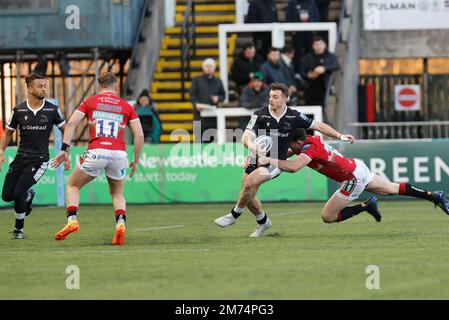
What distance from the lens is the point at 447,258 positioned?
13609 mm

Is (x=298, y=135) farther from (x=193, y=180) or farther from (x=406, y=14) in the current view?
(x=406, y=14)

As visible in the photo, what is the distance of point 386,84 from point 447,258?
22293mm

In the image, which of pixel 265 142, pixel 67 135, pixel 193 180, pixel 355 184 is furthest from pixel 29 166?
pixel 193 180

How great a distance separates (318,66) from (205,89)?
2.41 metres

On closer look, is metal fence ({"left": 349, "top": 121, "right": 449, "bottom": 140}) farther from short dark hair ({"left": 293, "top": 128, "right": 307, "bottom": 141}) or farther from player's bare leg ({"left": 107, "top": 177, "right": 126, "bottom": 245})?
player's bare leg ({"left": 107, "top": 177, "right": 126, "bottom": 245})

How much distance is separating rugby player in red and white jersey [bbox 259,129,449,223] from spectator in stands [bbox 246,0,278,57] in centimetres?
1355

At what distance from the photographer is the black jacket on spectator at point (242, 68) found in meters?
29.4

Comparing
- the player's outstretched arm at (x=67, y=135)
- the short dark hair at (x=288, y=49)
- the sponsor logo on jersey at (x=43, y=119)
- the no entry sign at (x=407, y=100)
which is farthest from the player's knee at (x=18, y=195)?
the no entry sign at (x=407, y=100)

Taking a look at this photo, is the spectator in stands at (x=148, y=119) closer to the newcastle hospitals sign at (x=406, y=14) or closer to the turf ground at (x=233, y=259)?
the turf ground at (x=233, y=259)

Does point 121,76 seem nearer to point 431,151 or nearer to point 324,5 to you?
point 324,5

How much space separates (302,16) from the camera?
1232 inches

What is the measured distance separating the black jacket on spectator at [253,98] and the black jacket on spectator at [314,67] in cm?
154

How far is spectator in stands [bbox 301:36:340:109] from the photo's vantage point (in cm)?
2881

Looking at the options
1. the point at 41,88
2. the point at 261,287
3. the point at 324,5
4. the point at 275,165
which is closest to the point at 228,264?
the point at 261,287
